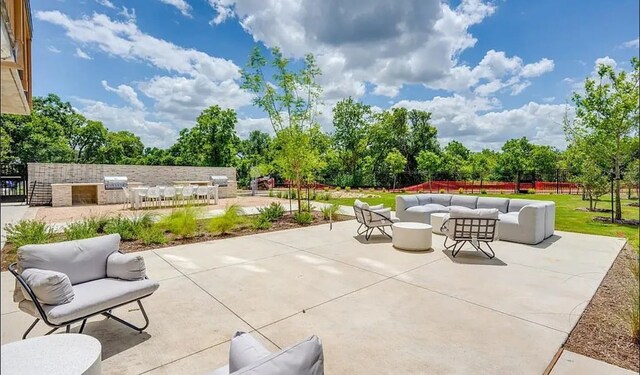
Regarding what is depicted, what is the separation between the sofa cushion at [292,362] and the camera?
1.02 m

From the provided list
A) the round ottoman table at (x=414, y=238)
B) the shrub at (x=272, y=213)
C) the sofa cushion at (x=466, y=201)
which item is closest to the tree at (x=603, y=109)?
the sofa cushion at (x=466, y=201)

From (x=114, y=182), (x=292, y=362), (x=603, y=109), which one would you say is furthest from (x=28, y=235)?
(x=603, y=109)

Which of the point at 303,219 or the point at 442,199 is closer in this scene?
the point at 303,219

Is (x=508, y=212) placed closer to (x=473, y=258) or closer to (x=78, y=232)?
(x=473, y=258)

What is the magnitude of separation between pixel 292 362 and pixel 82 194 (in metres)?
16.5

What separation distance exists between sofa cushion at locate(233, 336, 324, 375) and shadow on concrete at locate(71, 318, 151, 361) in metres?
2.22

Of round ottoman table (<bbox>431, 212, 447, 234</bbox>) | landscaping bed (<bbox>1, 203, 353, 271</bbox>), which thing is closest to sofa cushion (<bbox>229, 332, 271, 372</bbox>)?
landscaping bed (<bbox>1, 203, 353, 271</bbox>)

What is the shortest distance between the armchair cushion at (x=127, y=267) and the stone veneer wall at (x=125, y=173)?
13238 mm

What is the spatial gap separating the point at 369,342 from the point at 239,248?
12.5 feet

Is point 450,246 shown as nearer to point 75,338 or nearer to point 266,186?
point 75,338

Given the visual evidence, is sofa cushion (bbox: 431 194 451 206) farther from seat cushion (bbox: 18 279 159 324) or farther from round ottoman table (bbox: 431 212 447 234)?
seat cushion (bbox: 18 279 159 324)

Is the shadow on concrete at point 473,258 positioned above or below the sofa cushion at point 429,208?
below

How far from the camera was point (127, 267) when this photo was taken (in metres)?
3.10

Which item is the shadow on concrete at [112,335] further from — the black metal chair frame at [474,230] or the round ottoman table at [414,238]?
the black metal chair frame at [474,230]
